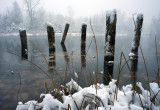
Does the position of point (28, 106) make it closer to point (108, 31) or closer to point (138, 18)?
point (108, 31)

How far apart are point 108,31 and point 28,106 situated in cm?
300

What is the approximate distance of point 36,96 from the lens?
7.48ft

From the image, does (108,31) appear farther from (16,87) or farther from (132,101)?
(16,87)

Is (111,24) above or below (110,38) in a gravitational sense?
above

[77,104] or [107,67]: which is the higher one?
[77,104]

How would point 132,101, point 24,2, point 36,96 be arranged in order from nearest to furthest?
point 132,101 < point 36,96 < point 24,2

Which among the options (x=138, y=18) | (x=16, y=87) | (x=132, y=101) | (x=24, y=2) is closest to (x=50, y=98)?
(x=132, y=101)

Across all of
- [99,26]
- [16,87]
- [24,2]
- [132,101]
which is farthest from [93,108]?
[99,26]

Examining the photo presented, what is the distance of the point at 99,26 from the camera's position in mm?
68000

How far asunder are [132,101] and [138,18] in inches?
172

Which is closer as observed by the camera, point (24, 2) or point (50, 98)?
point (50, 98)

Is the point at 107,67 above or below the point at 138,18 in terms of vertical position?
below

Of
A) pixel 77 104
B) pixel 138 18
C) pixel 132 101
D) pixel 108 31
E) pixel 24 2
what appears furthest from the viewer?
pixel 24 2

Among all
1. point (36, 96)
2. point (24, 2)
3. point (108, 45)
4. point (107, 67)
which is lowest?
point (36, 96)
